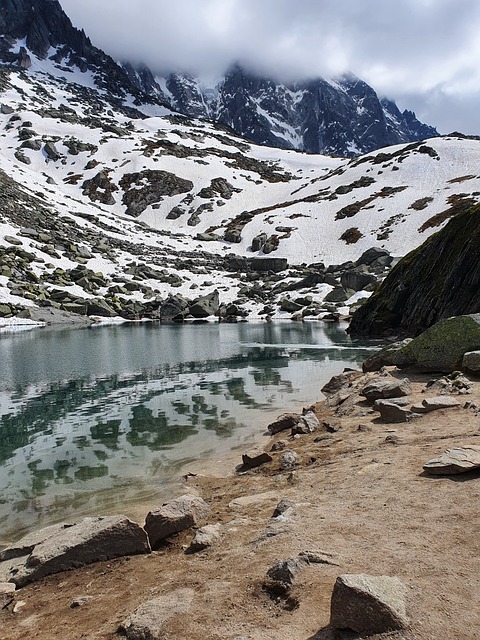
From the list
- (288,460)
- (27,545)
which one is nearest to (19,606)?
(27,545)

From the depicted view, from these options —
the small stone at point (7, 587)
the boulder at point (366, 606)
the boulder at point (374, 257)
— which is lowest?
the small stone at point (7, 587)

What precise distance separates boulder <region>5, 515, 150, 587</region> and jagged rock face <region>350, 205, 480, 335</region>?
95.1ft

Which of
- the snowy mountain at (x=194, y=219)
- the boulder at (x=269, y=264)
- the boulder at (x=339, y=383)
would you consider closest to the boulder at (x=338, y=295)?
the snowy mountain at (x=194, y=219)

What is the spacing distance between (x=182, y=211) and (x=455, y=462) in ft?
469

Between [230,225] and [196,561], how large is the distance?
130721 millimetres

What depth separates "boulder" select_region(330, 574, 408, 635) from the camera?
3865 mm

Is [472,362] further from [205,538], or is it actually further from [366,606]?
[366,606]

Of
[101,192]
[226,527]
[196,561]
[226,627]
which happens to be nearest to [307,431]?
[226,527]

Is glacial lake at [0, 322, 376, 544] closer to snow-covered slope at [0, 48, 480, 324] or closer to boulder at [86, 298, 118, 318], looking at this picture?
boulder at [86, 298, 118, 318]

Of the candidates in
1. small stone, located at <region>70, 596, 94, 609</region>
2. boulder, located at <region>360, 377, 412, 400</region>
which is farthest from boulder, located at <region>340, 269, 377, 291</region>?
small stone, located at <region>70, 596, 94, 609</region>

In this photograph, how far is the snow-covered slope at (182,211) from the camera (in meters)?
85.6

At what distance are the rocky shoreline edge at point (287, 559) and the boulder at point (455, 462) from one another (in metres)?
0.02

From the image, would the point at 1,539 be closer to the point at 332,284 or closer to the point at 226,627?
the point at 226,627

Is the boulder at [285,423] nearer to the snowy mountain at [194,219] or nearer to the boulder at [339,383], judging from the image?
the boulder at [339,383]
